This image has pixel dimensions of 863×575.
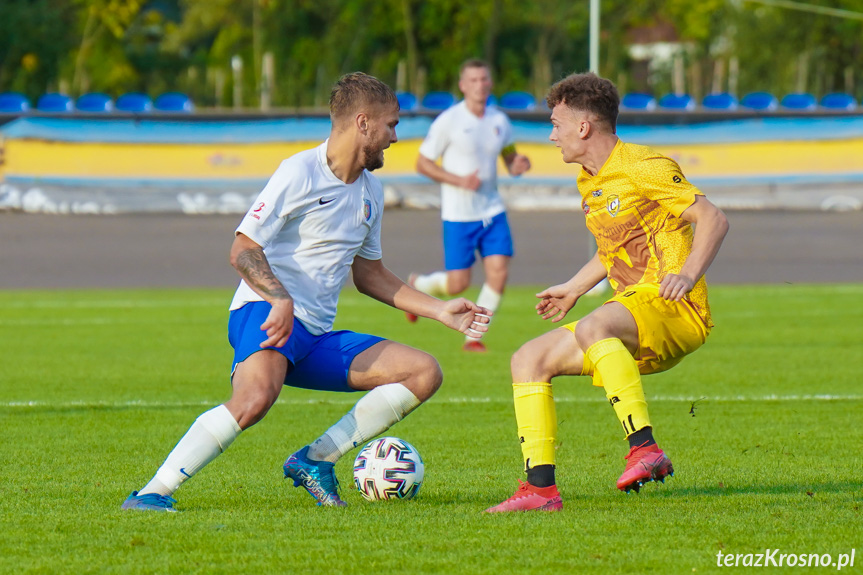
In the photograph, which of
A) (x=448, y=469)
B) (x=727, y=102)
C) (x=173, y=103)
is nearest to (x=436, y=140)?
(x=448, y=469)

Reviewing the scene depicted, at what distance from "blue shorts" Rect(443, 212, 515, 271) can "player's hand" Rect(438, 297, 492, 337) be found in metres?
6.07

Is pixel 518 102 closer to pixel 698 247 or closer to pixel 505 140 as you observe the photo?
pixel 505 140

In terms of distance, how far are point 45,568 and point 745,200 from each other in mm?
19849

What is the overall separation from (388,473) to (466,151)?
21.4 feet

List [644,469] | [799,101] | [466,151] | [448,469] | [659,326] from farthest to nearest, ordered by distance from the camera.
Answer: [799,101] < [466,151] < [448,469] < [659,326] < [644,469]

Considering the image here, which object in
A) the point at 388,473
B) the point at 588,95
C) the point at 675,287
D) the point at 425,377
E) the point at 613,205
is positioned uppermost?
the point at 588,95

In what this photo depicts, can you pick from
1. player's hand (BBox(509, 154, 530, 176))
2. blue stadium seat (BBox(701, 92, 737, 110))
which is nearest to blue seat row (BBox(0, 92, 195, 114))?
blue stadium seat (BBox(701, 92, 737, 110))

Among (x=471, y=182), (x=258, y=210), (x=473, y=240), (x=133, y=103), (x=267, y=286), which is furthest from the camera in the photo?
(x=133, y=103)

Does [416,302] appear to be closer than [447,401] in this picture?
Yes

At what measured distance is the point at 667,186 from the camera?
506 cm

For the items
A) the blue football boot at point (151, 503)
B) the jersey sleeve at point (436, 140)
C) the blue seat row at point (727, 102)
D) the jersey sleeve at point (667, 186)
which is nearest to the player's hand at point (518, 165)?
the jersey sleeve at point (436, 140)

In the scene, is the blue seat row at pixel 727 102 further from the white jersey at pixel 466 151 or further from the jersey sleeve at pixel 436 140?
the jersey sleeve at pixel 436 140

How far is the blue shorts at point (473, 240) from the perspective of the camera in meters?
11.2

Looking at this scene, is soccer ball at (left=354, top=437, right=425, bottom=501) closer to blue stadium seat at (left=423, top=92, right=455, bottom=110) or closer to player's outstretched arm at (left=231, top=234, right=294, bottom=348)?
player's outstretched arm at (left=231, top=234, right=294, bottom=348)
